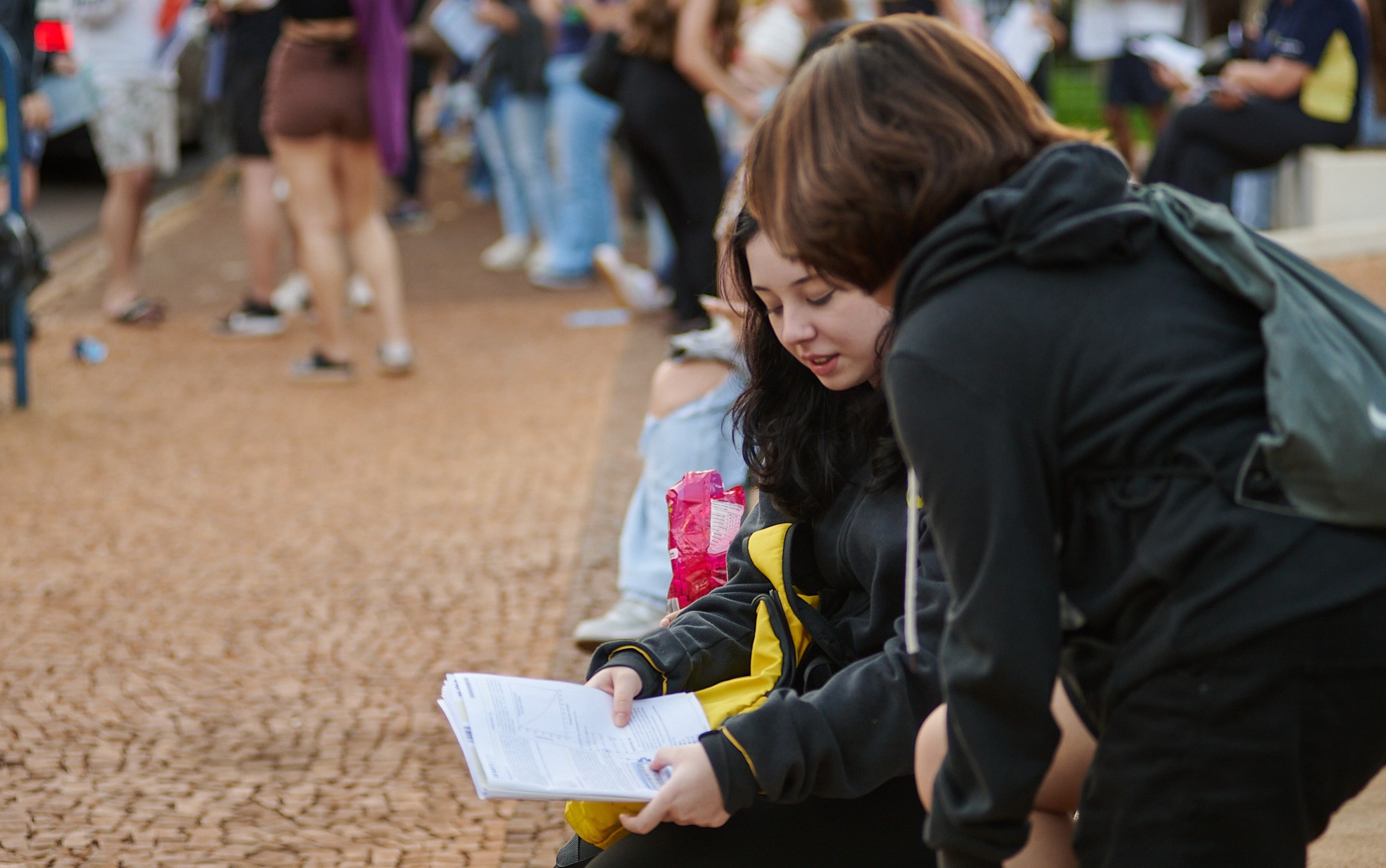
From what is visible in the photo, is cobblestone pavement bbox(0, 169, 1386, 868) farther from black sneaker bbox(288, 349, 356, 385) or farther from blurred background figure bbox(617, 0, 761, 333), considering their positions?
blurred background figure bbox(617, 0, 761, 333)

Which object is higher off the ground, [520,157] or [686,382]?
[686,382]

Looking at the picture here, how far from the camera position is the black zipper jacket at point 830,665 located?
181cm

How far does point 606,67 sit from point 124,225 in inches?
105

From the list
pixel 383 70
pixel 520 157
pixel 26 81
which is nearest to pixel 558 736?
pixel 383 70

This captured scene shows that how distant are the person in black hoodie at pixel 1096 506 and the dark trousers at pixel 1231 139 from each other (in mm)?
5204

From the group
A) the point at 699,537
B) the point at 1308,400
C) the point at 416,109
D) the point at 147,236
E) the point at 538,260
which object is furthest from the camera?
the point at 416,109

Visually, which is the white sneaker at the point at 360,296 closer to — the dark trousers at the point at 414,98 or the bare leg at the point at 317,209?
the bare leg at the point at 317,209

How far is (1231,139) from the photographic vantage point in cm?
626

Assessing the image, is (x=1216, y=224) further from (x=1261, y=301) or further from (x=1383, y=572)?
(x=1383, y=572)

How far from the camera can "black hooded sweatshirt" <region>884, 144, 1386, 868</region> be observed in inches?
54.0

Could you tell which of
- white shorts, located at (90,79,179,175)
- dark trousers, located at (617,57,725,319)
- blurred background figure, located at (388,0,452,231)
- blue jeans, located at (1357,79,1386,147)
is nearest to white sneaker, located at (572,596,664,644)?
dark trousers, located at (617,57,725,319)

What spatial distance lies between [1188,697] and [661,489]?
219 cm

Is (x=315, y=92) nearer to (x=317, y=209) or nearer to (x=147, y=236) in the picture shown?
(x=317, y=209)

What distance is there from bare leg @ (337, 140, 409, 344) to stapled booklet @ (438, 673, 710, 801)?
15.4ft
